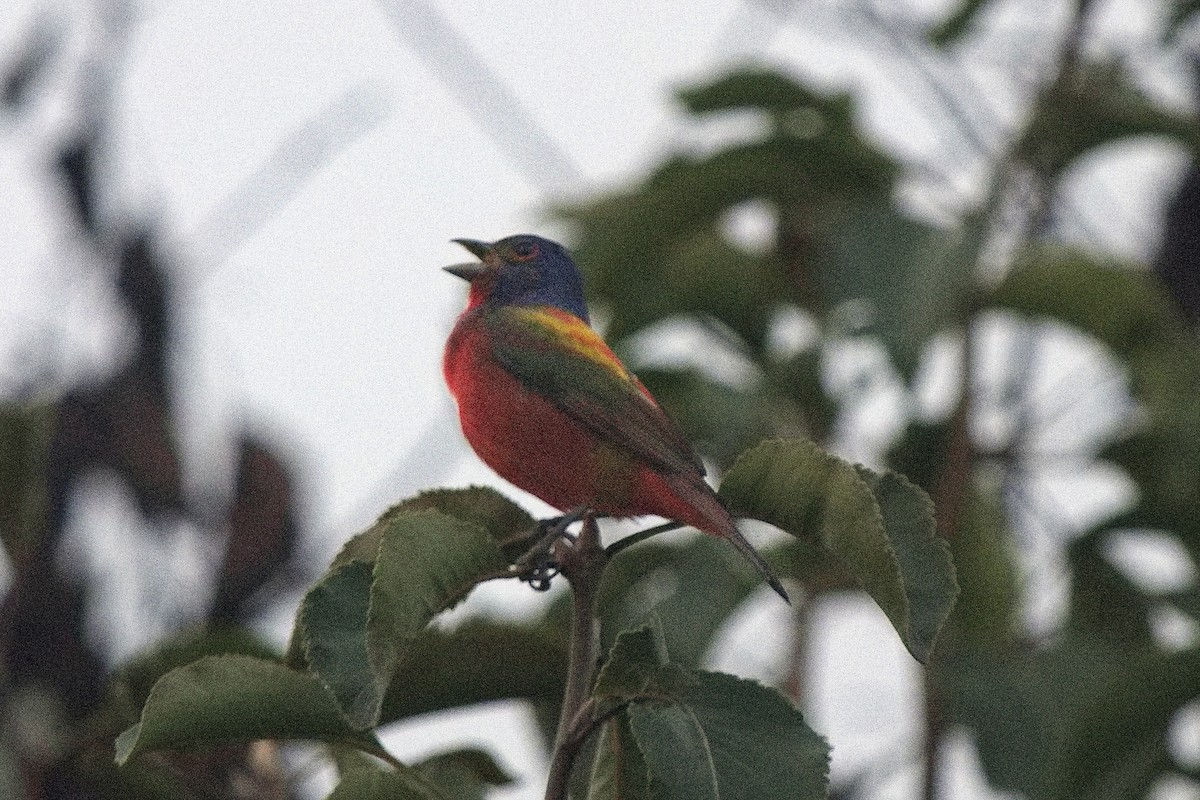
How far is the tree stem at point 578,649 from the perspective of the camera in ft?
6.16

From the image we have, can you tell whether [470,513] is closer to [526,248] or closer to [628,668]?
[628,668]

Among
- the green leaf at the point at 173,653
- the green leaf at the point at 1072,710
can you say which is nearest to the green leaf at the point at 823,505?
the green leaf at the point at 173,653

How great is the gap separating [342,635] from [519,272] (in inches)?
73.6

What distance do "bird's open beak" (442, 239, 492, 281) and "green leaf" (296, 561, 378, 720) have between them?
1695 millimetres

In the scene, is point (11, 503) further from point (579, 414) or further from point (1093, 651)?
point (1093, 651)

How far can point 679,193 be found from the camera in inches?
165

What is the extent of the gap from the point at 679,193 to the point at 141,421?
61.5 inches

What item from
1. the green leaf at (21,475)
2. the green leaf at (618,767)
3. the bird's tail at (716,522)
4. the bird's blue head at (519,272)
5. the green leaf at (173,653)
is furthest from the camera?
the bird's blue head at (519,272)

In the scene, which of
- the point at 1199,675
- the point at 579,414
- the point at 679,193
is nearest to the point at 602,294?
the point at 679,193

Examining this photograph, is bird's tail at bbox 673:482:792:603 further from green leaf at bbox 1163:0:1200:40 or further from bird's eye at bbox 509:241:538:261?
green leaf at bbox 1163:0:1200:40

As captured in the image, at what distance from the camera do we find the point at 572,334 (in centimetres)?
326

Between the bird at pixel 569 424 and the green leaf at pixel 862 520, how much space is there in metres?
0.33

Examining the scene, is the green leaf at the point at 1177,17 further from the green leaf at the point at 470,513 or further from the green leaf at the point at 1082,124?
the green leaf at the point at 470,513

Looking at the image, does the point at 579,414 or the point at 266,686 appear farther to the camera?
the point at 579,414
